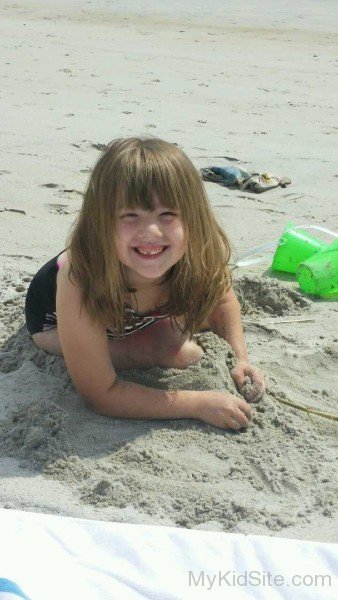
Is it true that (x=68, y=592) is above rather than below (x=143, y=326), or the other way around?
below

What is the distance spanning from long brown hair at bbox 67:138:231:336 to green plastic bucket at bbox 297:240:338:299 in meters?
0.80

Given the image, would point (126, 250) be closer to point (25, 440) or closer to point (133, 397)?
point (133, 397)

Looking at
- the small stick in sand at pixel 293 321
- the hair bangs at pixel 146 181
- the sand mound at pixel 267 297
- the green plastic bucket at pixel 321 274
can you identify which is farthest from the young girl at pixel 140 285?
the green plastic bucket at pixel 321 274

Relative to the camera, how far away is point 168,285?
8.21 ft

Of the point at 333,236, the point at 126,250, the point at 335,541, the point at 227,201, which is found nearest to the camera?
the point at 335,541

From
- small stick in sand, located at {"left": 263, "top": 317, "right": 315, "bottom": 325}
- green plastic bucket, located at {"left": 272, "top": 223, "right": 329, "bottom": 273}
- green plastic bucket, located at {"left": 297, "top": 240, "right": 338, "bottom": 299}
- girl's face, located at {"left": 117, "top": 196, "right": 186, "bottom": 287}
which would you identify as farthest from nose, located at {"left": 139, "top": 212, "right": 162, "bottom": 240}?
green plastic bucket, located at {"left": 272, "top": 223, "right": 329, "bottom": 273}

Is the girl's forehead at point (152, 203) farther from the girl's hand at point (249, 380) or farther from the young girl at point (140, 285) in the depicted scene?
the girl's hand at point (249, 380)

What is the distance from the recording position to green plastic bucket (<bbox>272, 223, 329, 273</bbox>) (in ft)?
11.1

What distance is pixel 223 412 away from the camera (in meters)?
2.35

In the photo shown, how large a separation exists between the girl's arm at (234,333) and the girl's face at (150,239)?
1.32ft

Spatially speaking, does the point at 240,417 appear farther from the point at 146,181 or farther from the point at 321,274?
the point at 321,274

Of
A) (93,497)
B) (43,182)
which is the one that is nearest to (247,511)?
(93,497)

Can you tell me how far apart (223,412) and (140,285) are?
0.41 m

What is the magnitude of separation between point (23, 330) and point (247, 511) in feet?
3.66
